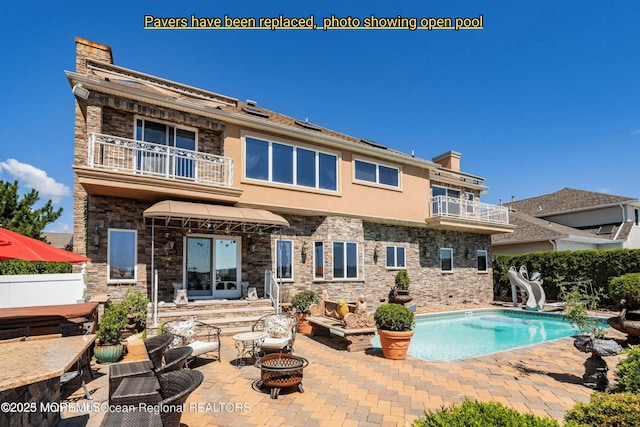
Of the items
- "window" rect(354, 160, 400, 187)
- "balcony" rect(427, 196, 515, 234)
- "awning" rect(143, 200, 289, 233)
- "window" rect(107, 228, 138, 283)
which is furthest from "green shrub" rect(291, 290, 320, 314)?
"balcony" rect(427, 196, 515, 234)

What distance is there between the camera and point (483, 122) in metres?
21.9

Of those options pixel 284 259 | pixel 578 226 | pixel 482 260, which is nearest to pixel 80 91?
pixel 284 259

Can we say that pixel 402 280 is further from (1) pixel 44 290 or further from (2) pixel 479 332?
(1) pixel 44 290

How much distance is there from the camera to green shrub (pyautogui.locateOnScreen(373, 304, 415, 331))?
347 inches

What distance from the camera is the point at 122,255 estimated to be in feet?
39.4

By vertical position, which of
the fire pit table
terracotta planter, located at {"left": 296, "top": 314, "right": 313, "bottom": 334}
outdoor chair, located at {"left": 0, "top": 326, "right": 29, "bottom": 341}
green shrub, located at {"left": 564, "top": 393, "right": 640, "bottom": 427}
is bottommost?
terracotta planter, located at {"left": 296, "top": 314, "right": 313, "bottom": 334}

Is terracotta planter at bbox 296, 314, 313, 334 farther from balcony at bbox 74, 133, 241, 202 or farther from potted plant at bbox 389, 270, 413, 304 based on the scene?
potted plant at bbox 389, 270, 413, 304

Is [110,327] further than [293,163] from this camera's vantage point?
No

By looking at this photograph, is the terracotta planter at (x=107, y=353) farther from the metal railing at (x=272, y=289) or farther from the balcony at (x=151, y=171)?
the metal railing at (x=272, y=289)

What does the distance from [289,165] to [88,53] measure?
978 centimetres

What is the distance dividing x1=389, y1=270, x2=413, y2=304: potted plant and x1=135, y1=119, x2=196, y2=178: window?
11955mm

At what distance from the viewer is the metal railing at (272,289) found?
12837 millimetres

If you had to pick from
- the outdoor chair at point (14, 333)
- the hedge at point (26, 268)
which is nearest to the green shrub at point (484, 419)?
the outdoor chair at point (14, 333)

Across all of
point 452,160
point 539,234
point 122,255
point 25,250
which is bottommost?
point 122,255
